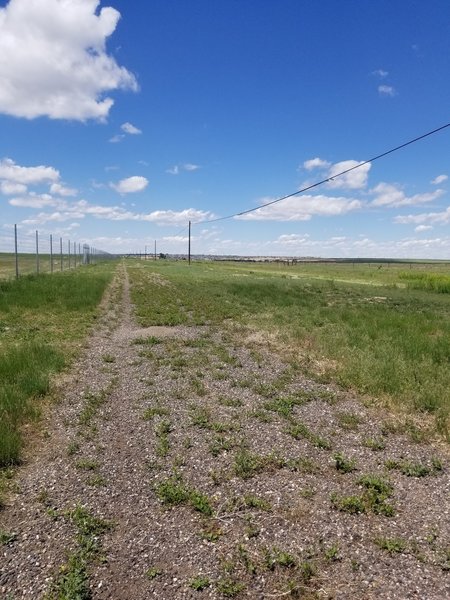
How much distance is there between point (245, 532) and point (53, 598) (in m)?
1.70

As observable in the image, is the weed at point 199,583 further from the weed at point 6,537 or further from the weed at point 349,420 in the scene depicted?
the weed at point 349,420

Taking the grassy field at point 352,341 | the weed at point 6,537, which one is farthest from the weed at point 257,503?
the grassy field at point 352,341

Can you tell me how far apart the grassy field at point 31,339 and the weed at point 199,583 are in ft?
9.68

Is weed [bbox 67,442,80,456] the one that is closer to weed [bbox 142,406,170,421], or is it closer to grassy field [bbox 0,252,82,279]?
weed [bbox 142,406,170,421]

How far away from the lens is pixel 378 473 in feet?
16.5

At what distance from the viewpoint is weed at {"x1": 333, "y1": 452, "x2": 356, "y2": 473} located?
5111 mm

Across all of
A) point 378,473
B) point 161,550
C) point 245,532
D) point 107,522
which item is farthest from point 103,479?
point 378,473

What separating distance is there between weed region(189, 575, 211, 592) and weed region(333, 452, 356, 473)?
2.40 meters

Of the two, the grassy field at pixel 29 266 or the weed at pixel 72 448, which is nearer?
the weed at pixel 72 448

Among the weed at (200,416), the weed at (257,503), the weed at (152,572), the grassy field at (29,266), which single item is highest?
the grassy field at (29,266)

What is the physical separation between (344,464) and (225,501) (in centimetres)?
→ 173

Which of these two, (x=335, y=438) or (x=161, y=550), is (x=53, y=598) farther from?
(x=335, y=438)

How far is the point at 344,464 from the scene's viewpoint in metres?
5.19

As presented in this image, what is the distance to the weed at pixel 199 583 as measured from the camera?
3.25 m
